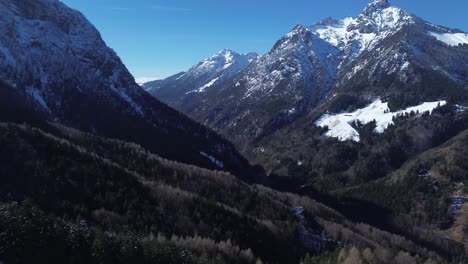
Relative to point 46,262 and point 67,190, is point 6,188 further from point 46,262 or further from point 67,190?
point 46,262

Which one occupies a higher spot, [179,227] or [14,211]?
[14,211]

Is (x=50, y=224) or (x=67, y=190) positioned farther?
(x=67, y=190)

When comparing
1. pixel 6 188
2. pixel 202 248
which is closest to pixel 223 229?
pixel 202 248

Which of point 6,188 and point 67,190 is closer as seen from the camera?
point 6,188

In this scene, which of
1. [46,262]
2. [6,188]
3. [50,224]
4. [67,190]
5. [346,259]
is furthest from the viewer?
[67,190]

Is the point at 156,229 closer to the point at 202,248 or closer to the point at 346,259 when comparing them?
the point at 202,248

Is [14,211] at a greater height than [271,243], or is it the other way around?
[14,211]

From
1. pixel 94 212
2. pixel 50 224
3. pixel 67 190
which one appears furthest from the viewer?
pixel 67 190

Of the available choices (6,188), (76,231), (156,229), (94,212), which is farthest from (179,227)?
(76,231)

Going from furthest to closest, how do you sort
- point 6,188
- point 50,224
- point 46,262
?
point 6,188
point 50,224
point 46,262
